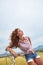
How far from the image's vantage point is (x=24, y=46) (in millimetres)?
1968

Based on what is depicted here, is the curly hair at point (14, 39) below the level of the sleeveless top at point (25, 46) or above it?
above

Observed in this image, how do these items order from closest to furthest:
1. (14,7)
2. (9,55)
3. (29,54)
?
(29,54) → (9,55) → (14,7)

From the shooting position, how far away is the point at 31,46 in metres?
2.02

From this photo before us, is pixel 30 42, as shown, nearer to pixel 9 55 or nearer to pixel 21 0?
pixel 9 55

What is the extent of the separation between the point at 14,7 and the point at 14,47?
521 mm

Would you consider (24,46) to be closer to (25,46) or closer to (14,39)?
(25,46)

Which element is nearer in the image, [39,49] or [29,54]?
[29,54]

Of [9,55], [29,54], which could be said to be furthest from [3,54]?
[29,54]

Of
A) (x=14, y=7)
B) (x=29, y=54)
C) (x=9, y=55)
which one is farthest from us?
(x=14, y=7)

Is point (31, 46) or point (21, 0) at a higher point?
point (21, 0)

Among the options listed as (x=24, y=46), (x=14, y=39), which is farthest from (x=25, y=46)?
(x=14, y=39)

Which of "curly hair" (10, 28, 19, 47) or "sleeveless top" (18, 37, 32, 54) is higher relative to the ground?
"curly hair" (10, 28, 19, 47)

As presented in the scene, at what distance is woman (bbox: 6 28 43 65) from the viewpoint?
1932mm

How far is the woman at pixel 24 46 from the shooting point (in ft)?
6.34
